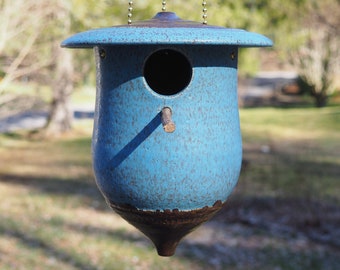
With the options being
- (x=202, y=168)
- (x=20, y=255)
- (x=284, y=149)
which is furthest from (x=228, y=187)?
(x=284, y=149)

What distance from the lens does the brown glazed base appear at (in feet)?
7.77

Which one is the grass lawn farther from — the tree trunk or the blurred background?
the tree trunk

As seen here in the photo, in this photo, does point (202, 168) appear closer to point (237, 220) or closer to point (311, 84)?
point (237, 220)

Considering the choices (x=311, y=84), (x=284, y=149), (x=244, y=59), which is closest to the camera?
(x=284, y=149)

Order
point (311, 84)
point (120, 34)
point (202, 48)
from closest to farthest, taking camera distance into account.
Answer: point (120, 34) < point (202, 48) < point (311, 84)

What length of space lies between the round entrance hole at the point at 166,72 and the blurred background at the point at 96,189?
448cm

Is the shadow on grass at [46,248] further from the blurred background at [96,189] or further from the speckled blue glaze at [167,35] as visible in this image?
the speckled blue glaze at [167,35]

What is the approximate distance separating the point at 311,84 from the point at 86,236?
53.5 feet

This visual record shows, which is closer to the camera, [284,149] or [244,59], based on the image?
[284,149]

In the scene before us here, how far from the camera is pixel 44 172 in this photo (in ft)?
38.7

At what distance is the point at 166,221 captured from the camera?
7.79 ft

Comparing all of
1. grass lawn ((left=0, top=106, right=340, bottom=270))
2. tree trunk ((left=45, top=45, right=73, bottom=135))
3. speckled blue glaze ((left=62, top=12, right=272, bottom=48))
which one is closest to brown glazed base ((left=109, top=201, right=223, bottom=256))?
speckled blue glaze ((left=62, top=12, right=272, bottom=48))

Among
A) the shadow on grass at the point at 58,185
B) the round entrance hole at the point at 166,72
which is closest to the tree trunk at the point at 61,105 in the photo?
the shadow on grass at the point at 58,185

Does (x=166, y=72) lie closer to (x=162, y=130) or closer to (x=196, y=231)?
(x=162, y=130)
